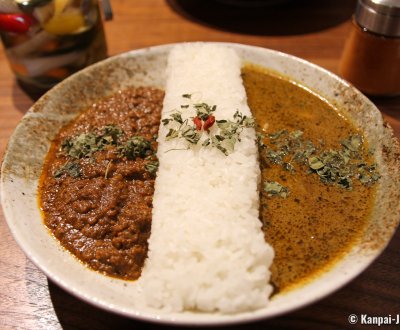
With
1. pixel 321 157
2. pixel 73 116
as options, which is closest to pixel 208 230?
pixel 321 157

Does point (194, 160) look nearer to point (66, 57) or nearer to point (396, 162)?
point (396, 162)

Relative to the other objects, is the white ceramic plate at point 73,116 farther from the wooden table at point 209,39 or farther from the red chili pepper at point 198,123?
the red chili pepper at point 198,123

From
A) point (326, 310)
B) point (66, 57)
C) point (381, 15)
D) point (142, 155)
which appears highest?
point (381, 15)

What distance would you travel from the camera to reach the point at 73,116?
2.88 m

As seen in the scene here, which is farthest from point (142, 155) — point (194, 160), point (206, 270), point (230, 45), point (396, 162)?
point (396, 162)

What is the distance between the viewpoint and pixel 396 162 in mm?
2283

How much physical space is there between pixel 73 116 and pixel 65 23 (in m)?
0.66

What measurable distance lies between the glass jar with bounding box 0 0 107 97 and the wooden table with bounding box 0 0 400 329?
0.29 meters

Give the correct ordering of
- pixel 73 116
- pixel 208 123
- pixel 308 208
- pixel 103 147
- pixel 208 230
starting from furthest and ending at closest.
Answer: pixel 73 116 → pixel 103 147 → pixel 208 123 → pixel 308 208 → pixel 208 230

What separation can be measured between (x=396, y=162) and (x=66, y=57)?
7.89 feet

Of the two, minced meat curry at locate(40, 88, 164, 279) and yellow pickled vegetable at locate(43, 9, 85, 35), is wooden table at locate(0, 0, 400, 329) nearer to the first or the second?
minced meat curry at locate(40, 88, 164, 279)

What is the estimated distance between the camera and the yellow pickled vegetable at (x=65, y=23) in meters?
2.83

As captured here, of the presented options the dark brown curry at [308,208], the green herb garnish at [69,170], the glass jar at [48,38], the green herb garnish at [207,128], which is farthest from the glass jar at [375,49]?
the green herb garnish at [69,170]

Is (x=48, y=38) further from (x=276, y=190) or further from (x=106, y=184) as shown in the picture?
(x=276, y=190)
